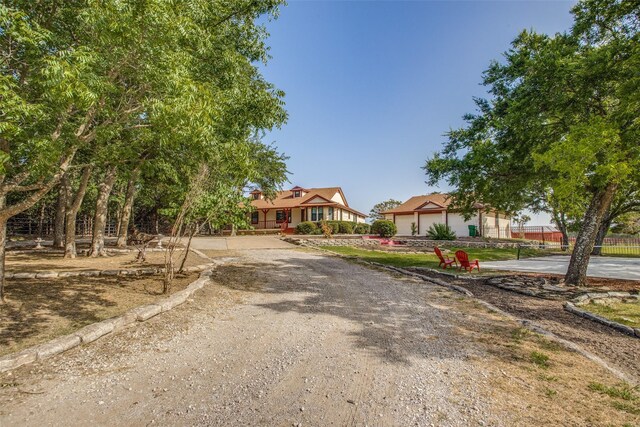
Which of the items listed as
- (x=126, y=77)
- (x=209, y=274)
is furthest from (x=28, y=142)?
(x=209, y=274)

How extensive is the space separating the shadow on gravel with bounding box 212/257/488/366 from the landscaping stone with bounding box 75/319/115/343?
2835mm

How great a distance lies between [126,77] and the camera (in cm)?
642

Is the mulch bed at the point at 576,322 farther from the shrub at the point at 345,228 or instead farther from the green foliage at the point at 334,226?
the shrub at the point at 345,228

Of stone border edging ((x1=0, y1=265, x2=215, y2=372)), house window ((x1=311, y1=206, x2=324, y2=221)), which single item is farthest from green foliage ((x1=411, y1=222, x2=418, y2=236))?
stone border edging ((x1=0, y1=265, x2=215, y2=372))

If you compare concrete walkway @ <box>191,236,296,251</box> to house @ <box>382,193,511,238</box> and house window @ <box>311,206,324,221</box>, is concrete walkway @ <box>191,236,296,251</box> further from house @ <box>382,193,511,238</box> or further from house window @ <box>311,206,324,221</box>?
house @ <box>382,193,511,238</box>

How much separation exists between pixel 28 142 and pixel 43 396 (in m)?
3.80

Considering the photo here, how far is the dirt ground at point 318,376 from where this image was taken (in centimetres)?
305

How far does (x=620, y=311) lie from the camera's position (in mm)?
6832

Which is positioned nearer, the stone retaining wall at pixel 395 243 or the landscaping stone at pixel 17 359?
the landscaping stone at pixel 17 359

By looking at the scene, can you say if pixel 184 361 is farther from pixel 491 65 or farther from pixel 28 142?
pixel 491 65

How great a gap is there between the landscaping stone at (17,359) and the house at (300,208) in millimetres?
32021

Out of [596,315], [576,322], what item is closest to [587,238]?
[596,315]

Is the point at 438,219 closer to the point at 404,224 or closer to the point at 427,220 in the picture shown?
the point at 427,220

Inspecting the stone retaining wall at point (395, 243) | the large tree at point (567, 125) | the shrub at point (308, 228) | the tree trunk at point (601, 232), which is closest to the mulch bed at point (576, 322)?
the large tree at point (567, 125)
